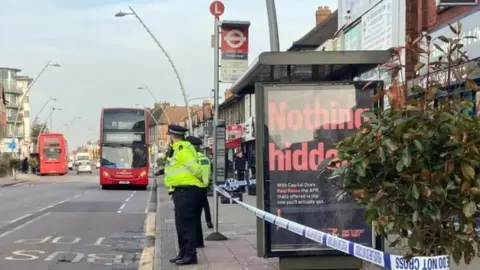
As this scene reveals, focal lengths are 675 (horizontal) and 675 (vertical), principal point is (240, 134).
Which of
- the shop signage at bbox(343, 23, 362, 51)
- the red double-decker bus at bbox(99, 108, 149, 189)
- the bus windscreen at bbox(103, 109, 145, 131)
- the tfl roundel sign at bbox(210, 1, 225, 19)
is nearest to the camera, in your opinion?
the tfl roundel sign at bbox(210, 1, 225, 19)

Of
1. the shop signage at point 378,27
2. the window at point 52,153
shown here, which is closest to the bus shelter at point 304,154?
the shop signage at point 378,27

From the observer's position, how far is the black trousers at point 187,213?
8.73 m

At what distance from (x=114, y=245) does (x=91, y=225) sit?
3.89m

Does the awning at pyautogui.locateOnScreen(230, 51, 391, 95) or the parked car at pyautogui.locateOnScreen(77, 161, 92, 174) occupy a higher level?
the awning at pyautogui.locateOnScreen(230, 51, 391, 95)

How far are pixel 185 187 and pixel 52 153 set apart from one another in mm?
55333

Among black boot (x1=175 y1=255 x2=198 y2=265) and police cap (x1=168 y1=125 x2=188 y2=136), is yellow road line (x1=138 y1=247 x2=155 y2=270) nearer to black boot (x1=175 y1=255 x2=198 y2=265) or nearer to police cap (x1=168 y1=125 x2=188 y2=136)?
black boot (x1=175 y1=255 x2=198 y2=265)

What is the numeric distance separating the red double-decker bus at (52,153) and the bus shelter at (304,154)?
55.3m

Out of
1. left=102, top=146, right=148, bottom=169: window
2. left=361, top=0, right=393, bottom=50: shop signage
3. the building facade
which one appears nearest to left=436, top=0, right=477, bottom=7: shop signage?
left=361, top=0, right=393, bottom=50: shop signage

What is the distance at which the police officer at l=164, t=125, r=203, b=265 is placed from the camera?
8.70 meters

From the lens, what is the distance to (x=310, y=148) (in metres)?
7.32

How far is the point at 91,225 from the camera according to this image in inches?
636

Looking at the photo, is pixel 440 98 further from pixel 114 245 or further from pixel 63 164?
pixel 63 164

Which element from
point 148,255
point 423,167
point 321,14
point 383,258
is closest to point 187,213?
point 148,255

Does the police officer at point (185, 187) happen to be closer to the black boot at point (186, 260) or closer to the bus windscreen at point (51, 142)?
the black boot at point (186, 260)
